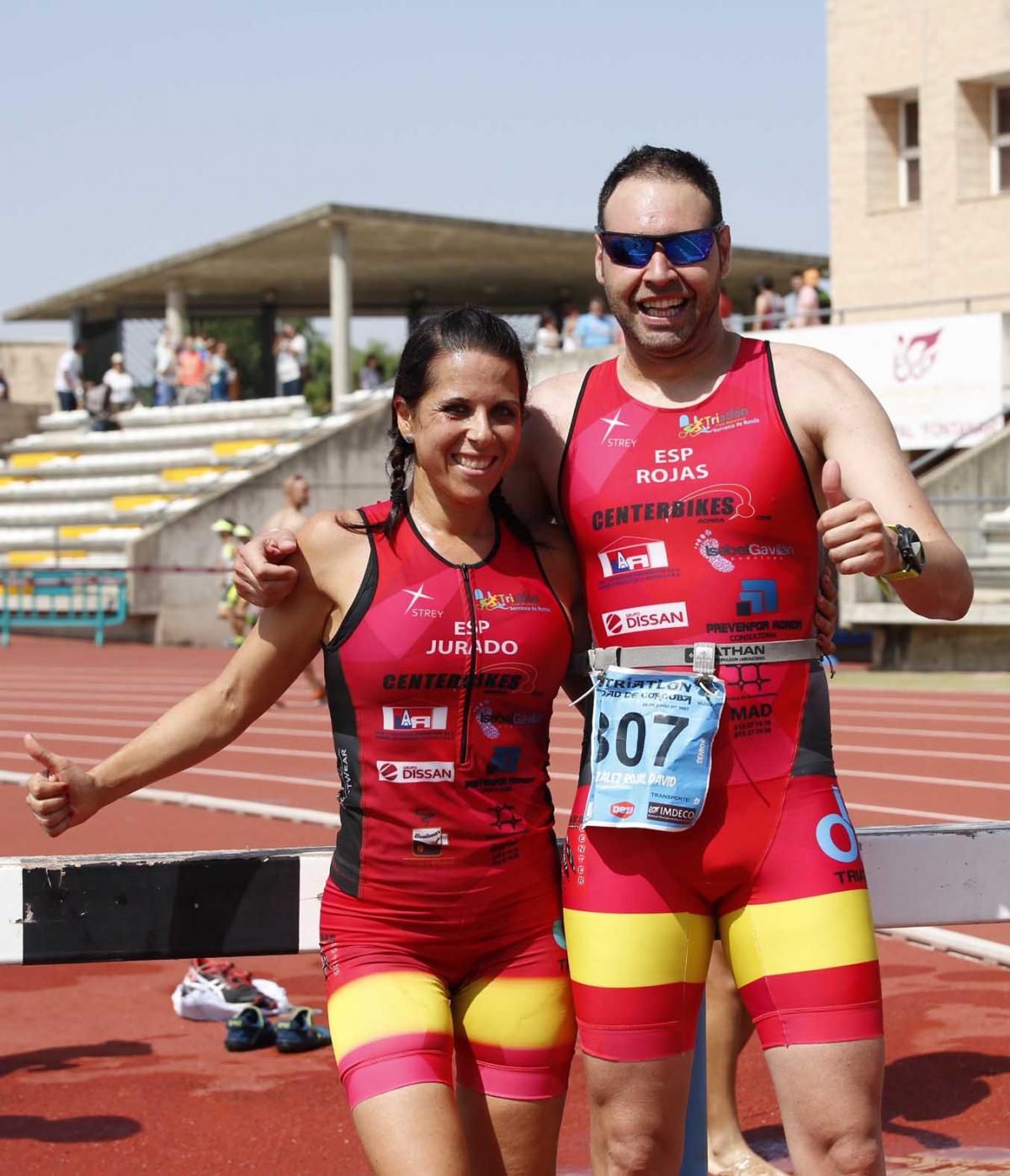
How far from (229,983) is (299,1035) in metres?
0.50

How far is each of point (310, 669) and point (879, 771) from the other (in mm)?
7085

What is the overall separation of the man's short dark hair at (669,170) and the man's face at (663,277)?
2cm

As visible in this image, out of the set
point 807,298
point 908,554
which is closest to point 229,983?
point 908,554

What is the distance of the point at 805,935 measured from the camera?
329 centimetres

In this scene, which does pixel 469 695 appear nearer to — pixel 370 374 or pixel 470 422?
pixel 470 422

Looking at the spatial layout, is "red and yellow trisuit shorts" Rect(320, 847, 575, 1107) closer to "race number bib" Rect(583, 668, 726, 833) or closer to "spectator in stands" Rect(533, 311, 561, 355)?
"race number bib" Rect(583, 668, 726, 833)

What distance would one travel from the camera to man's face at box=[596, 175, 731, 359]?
3521 millimetres

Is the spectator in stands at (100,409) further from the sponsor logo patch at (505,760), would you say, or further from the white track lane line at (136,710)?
the sponsor logo patch at (505,760)

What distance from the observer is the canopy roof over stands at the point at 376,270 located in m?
31.8

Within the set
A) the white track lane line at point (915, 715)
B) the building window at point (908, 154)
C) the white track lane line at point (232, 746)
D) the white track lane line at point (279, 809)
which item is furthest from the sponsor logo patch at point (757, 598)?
the building window at point (908, 154)

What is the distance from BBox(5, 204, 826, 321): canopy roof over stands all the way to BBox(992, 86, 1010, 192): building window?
24.9 feet

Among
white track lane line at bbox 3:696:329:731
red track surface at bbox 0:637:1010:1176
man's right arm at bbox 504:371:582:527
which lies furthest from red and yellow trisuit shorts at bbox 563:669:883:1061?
white track lane line at bbox 3:696:329:731

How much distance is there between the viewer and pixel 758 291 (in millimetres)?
26156

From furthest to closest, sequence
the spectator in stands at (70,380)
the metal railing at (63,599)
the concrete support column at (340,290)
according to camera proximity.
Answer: the spectator in stands at (70,380), the concrete support column at (340,290), the metal railing at (63,599)
